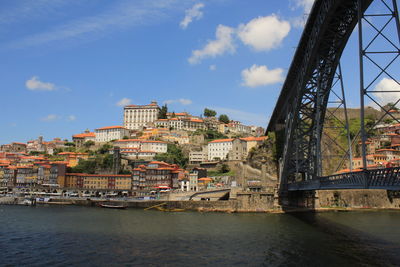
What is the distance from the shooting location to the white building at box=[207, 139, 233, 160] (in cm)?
9727

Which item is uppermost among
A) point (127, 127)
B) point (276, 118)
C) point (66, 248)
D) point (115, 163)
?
point (127, 127)

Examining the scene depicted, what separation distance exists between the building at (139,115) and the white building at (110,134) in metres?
11.6

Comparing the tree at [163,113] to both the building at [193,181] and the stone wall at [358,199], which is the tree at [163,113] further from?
the stone wall at [358,199]

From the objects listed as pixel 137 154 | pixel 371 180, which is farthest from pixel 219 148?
pixel 371 180

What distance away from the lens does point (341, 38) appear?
28156mm

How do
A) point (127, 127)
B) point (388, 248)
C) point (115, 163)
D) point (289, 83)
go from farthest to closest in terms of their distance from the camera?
point (127, 127), point (115, 163), point (289, 83), point (388, 248)

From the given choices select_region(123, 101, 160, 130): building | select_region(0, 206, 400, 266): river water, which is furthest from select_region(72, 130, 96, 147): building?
select_region(0, 206, 400, 266): river water

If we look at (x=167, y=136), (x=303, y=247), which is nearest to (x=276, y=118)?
(x=303, y=247)

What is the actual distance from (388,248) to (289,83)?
24539 millimetres

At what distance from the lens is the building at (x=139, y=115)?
132 metres

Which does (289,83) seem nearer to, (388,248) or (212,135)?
(388,248)

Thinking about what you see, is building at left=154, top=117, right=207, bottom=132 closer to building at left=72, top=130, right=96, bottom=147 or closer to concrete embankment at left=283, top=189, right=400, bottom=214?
building at left=72, top=130, right=96, bottom=147

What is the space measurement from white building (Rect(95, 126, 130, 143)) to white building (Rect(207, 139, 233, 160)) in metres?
34.8

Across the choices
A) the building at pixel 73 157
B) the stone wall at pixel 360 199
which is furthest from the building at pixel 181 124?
the stone wall at pixel 360 199
